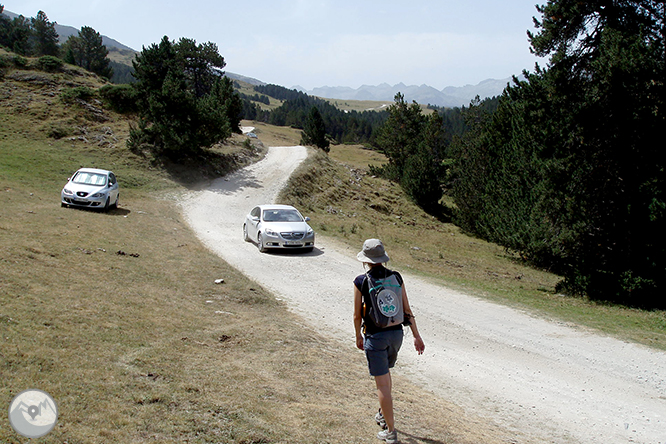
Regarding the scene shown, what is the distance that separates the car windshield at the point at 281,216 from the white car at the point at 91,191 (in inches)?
286

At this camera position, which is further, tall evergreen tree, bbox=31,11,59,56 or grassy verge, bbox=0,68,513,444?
tall evergreen tree, bbox=31,11,59,56

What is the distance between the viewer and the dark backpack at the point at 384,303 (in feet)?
13.6

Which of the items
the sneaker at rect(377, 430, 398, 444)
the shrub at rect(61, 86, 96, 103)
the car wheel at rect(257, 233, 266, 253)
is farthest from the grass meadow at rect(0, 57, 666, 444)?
the shrub at rect(61, 86, 96, 103)

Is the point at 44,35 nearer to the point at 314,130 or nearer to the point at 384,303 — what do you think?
the point at 314,130

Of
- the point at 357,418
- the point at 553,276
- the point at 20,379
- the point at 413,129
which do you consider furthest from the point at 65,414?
the point at 413,129

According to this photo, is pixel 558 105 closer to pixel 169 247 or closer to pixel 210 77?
pixel 169 247

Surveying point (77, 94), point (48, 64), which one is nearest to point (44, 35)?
point (48, 64)

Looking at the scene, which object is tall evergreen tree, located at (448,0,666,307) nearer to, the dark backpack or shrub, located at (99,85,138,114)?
the dark backpack

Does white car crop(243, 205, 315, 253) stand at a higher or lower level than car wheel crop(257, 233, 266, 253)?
higher

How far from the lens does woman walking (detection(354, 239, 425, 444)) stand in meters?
4.16

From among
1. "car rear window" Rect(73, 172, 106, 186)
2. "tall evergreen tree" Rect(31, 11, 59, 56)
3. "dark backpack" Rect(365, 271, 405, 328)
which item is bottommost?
"car rear window" Rect(73, 172, 106, 186)

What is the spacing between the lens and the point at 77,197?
1778 centimetres

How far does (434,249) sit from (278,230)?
10342 millimetres

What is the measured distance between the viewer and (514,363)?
7691mm
